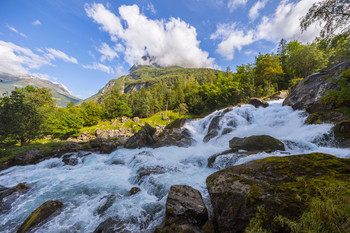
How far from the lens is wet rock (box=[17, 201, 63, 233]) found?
216 inches

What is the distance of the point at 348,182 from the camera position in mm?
2863

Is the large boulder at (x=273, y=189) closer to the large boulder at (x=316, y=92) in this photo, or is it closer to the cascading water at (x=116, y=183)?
the cascading water at (x=116, y=183)

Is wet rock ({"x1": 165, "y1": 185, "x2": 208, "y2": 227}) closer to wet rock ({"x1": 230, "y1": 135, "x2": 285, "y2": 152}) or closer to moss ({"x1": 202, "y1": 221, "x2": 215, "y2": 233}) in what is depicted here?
moss ({"x1": 202, "y1": 221, "x2": 215, "y2": 233})

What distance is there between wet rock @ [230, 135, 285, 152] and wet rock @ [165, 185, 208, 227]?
7066 mm

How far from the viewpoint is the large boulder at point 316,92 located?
12919 millimetres

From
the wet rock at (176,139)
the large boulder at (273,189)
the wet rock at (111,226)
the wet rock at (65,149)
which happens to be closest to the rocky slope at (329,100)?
the large boulder at (273,189)

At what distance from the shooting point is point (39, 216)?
19.1 ft

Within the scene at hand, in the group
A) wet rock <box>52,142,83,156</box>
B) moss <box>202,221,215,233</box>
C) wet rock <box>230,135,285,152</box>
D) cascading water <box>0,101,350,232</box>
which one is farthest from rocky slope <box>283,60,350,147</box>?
wet rock <box>52,142,83,156</box>

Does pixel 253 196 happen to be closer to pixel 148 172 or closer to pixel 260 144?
pixel 260 144

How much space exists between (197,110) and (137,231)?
4772 cm

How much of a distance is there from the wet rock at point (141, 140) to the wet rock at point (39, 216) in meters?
14.5

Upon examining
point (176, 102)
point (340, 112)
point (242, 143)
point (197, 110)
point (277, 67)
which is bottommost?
point (242, 143)

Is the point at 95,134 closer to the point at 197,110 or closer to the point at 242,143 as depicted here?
the point at 197,110

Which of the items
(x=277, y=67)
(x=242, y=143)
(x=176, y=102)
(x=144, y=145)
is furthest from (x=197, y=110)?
(x=242, y=143)
